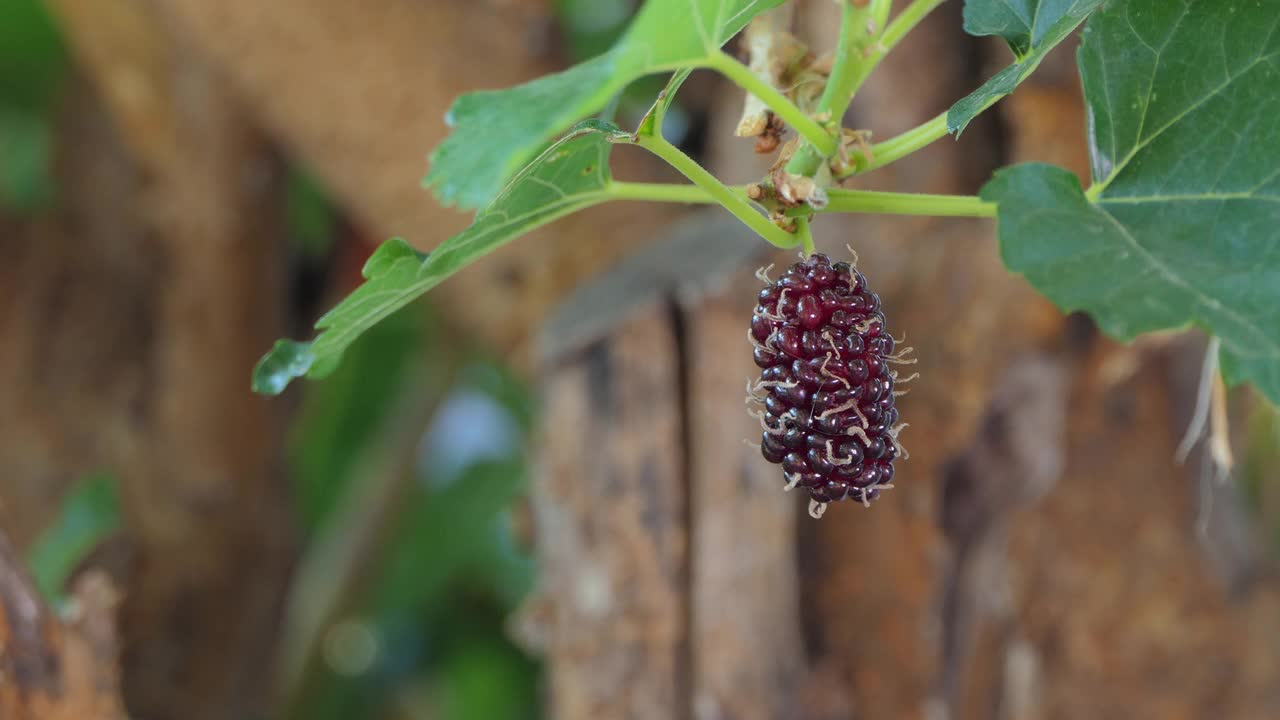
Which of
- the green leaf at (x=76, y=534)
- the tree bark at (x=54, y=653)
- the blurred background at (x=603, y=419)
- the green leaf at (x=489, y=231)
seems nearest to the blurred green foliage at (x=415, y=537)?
the blurred background at (x=603, y=419)

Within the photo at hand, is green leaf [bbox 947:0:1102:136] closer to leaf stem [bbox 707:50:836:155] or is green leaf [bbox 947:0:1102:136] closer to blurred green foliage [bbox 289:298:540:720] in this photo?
leaf stem [bbox 707:50:836:155]

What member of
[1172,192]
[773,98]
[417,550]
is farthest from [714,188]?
[417,550]

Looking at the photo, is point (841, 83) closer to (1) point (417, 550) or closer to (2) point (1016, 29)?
(2) point (1016, 29)

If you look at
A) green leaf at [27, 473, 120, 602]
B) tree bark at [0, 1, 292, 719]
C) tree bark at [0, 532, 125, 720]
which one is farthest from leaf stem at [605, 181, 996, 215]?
tree bark at [0, 1, 292, 719]

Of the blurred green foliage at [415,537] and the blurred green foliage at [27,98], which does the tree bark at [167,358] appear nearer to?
the blurred green foliage at [27,98]

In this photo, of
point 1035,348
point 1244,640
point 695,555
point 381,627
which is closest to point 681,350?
point 695,555
